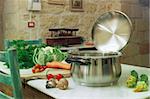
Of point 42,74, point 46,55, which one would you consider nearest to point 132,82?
point 42,74

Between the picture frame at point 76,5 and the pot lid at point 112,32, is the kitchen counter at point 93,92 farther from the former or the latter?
the picture frame at point 76,5

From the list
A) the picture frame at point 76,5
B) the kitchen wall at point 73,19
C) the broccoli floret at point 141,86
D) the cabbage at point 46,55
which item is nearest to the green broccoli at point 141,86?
the broccoli floret at point 141,86

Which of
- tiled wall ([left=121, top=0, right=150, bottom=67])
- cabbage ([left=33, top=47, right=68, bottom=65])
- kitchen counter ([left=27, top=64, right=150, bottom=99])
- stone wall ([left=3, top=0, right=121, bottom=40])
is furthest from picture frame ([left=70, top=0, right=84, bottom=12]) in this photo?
kitchen counter ([left=27, top=64, right=150, bottom=99])

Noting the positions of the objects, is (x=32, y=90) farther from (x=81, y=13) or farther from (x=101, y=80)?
(x=81, y=13)

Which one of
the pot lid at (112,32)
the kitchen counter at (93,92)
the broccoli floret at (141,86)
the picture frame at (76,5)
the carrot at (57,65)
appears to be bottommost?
the kitchen counter at (93,92)

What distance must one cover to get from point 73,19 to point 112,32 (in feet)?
6.46

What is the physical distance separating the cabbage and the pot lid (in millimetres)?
257

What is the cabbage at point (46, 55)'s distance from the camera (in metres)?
1.46

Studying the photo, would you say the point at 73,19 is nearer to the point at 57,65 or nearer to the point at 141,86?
the point at 57,65

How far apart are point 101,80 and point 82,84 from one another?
0.08m

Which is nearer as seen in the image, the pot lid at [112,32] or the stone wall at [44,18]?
the pot lid at [112,32]

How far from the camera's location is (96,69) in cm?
96

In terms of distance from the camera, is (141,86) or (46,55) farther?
(46,55)

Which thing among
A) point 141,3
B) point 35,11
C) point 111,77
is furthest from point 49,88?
point 141,3
